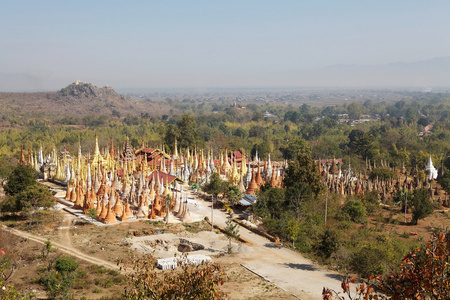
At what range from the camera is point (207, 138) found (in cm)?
10169

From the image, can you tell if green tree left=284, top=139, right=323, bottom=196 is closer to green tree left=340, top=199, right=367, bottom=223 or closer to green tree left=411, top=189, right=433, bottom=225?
green tree left=340, top=199, right=367, bottom=223

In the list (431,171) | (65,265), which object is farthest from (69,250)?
(431,171)

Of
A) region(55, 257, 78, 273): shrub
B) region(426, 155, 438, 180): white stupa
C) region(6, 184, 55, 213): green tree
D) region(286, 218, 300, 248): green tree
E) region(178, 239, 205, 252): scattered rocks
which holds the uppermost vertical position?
region(6, 184, 55, 213): green tree

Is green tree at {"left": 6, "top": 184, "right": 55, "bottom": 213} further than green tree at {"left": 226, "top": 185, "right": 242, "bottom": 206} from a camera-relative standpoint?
No

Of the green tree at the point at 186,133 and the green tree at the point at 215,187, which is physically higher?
the green tree at the point at 186,133

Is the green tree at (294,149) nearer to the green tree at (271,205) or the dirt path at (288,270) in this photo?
the green tree at (271,205)

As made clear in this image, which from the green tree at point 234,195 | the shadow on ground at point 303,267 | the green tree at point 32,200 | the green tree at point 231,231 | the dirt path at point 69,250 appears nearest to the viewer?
the shadow on ground at point 303,267

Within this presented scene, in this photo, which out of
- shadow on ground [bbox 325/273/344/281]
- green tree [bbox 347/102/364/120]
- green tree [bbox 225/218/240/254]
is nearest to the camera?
Answer: shadow on ground [bbox 325/273/344/281]

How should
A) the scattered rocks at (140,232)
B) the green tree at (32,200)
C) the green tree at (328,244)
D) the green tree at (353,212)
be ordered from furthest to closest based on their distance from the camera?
the green tree at (353,212), the green tree at (32,200), the scattered rocks at (140,232), the green tree at (328,244)

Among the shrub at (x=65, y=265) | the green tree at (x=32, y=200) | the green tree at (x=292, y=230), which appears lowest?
the green tree at (x=292, y=230)

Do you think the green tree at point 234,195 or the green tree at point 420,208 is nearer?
the green tree at point 420,208

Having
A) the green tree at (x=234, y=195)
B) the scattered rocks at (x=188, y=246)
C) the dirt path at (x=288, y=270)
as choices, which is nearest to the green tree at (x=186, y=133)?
the green tree at (x=234, y=195)

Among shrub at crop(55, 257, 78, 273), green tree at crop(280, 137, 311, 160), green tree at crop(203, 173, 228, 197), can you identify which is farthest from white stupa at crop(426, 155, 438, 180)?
shrub at crop(55, 257, 78, 273)

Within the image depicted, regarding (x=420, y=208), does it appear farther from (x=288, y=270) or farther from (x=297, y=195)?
(x=288, y=270)
